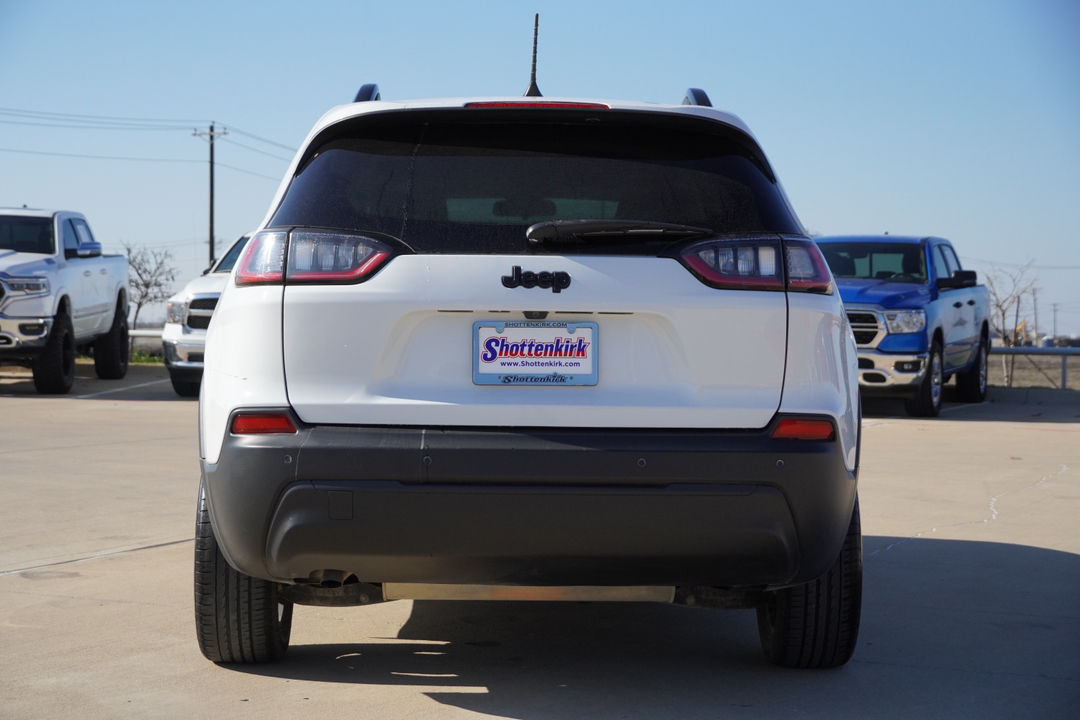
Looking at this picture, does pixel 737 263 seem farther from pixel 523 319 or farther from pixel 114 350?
pixel 114 350

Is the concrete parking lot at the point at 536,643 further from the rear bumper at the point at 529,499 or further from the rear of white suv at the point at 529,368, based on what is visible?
the rear bumper at the point at 529,499

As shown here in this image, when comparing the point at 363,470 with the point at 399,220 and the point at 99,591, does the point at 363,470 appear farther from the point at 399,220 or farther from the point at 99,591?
the point at 99,591

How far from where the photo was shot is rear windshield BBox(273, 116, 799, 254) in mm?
3324

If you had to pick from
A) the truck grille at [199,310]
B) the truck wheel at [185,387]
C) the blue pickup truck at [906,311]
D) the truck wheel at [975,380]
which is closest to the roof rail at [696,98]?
the blue pickup truck at [906,311]

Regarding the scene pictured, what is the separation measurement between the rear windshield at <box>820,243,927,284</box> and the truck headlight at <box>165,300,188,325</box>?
747cm

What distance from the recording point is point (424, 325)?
10.7ft

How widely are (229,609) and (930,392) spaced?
11.2 metres

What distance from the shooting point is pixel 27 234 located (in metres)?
15.5

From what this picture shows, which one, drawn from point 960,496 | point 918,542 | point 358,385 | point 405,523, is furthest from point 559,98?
point 960,496

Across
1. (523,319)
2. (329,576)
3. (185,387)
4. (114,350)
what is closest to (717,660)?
(329,576)

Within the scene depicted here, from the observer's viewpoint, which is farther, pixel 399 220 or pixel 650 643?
pixel 650 643

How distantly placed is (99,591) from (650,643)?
227cm

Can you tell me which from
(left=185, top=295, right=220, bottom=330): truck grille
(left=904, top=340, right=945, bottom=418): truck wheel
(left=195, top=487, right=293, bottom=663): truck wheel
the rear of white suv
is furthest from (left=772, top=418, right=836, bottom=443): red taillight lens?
(left=185, top=295, right=220, bottom=330): truck grille

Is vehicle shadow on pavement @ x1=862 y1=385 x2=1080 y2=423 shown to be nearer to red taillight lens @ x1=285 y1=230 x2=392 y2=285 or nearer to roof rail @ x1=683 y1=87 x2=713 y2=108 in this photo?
roof rail @ x1=683 y1=87 x2=713 y2=108
